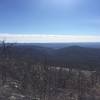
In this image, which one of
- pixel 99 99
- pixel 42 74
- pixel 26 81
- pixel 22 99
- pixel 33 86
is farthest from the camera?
pixel 42 74

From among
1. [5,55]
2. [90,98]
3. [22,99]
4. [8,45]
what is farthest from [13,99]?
[5,55]

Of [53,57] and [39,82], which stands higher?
[39,82]

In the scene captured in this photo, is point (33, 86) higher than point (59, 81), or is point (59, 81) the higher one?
point (33, 86)

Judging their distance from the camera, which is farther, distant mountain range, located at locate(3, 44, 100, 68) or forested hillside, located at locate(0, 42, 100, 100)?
distant mountain range, located at locate(3, 44, 100, 68)

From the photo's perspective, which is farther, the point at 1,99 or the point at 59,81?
the point at 59,81

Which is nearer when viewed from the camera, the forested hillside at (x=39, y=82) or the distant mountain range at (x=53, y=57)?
the forested hillside at (x=39, y=82)

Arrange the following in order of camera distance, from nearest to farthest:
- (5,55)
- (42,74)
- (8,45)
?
(42,74) → (8,45) → (5,55)

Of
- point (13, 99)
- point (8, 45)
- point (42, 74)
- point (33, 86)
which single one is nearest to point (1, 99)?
point (13, 99)

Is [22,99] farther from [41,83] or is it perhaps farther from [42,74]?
[42,74]

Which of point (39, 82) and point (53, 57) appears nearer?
point (39, 82)

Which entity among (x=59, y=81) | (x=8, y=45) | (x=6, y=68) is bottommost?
(x=59, y=81)
